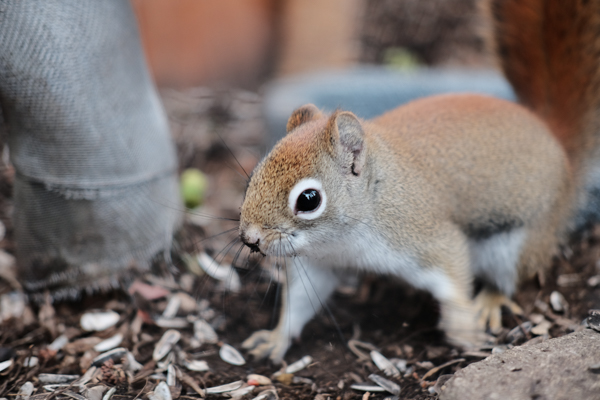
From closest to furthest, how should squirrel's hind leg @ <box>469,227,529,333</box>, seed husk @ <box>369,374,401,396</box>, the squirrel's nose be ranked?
the squirrel's nose, seed husk @ <box>369,374,401,396</box>, squirrel's hind leg @ <box>469,227,529,333</box>

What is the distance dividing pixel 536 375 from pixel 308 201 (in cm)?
82

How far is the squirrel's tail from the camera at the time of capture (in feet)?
7.43

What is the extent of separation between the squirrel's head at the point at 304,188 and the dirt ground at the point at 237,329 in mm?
329

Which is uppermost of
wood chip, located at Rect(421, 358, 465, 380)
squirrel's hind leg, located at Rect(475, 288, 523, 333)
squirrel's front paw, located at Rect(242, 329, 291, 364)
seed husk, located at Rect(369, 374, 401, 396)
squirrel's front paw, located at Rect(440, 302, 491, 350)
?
squirrel's front paw, located at Rect(440, 302, 491, 350)

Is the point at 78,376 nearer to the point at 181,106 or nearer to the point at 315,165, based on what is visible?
the point at 315,165

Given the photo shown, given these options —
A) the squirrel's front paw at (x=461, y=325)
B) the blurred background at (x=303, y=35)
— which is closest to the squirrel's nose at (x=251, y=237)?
the squirrel's front paw at (x=461, y=325)

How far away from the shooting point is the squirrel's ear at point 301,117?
1.98 meters

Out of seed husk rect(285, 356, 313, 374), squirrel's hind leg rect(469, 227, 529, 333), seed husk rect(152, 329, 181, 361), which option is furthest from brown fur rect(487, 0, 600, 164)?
seed husk rect(152, 329, 181, 361)

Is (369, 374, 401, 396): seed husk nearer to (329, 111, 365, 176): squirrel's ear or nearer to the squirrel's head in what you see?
the squirrel's head

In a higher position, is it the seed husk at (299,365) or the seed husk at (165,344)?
the seed husk at (165,344)

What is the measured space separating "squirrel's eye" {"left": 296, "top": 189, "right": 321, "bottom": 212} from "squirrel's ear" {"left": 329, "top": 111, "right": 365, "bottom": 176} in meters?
0.16

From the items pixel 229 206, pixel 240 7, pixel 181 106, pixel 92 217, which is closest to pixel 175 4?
pixel 240 7

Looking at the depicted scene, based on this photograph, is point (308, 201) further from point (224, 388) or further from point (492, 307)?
point (492, 307)

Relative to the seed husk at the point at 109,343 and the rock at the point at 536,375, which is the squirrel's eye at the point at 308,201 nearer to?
the rock at the point at 536,375
